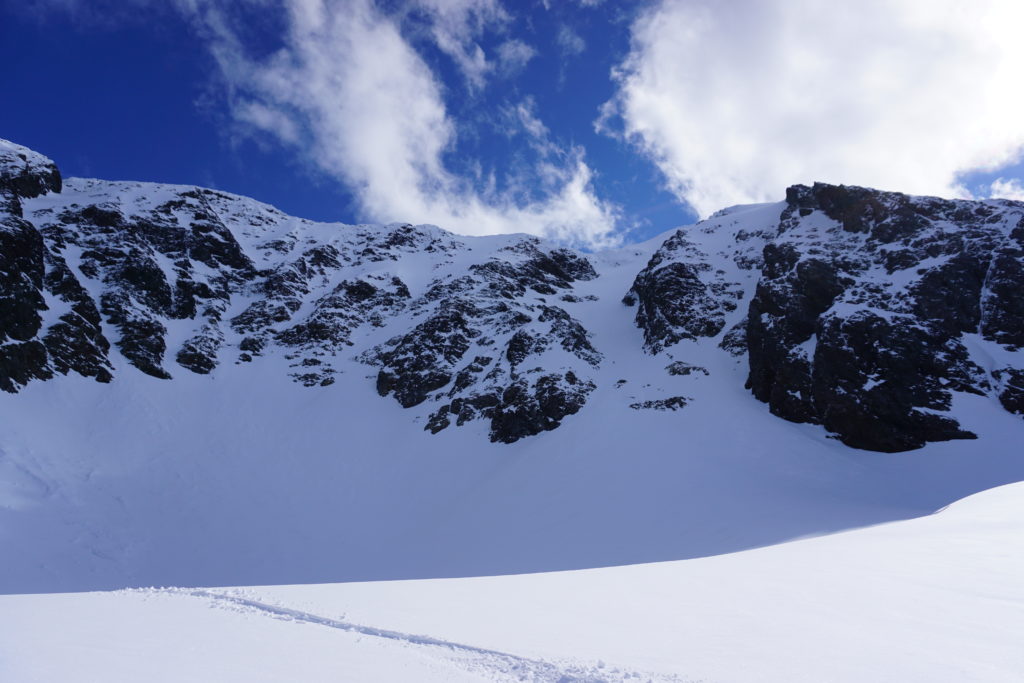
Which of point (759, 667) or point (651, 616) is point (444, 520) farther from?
point (759, 667)

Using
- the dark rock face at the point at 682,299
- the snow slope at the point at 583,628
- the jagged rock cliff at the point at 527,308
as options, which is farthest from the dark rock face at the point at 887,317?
the snow slope at the point at 583,628

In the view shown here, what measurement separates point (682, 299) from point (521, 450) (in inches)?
991

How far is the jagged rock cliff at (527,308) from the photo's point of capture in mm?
36312

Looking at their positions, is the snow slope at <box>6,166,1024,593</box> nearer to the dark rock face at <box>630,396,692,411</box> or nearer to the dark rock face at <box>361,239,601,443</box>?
the dark rock face at <box>630,396,692,411</box>

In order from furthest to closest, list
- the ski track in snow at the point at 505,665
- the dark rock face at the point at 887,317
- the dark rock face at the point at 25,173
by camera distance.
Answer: the dark rock face at the point at 25,173, the dark rock face at the point at 887,317, the ski track in snow at the point at 505,665

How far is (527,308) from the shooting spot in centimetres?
6100

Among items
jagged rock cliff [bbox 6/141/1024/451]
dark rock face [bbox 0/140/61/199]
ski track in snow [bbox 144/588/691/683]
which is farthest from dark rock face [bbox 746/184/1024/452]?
dark rock face [bbox 0/140/61/199]

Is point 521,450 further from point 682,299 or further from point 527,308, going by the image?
point 682,299

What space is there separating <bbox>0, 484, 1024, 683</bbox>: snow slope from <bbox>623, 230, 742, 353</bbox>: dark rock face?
127ft

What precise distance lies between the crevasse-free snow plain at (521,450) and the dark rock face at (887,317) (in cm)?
24

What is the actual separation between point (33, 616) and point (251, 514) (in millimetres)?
29249

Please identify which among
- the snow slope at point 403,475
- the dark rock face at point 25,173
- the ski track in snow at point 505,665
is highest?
the dark rock face at point 25,173

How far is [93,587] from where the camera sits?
26312 millimetres

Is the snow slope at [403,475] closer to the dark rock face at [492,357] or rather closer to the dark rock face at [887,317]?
the dark rock face at [492,357]
